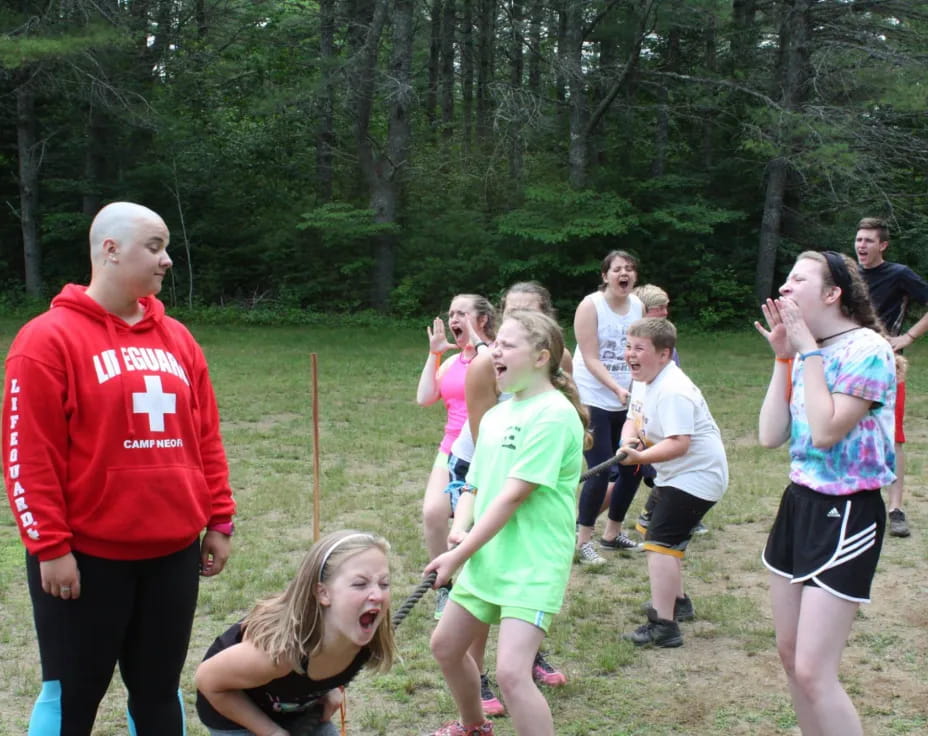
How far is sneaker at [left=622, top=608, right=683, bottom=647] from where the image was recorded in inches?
179

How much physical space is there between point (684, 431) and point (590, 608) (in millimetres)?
1170

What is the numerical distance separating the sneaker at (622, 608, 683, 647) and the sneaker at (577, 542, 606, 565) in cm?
114

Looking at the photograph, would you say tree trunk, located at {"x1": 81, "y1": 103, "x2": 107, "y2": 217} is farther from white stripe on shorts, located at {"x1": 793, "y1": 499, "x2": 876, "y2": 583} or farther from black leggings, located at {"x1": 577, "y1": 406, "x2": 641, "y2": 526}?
white stripe on shorts, located at {"x1": 793, "y1": 499, "x2": 876, "y2": 583}

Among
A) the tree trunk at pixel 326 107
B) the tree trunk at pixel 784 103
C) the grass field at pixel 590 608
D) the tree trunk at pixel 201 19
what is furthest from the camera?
the tree trunk at pixel 201 19

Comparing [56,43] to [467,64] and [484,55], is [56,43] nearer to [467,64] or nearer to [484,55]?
[484,55]

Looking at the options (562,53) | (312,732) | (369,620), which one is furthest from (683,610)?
(562,53)

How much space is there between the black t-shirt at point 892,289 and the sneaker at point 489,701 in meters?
3.68

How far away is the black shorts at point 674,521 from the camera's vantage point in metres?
4.52

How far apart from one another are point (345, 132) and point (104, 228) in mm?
22787

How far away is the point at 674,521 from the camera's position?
4.51m

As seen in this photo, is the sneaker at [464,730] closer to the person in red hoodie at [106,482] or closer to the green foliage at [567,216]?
the person in red hoodie at [106,482]

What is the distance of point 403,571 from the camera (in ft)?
18.1

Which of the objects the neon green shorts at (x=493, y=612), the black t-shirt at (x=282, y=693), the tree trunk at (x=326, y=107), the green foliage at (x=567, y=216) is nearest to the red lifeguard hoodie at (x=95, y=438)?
the black t-shirt at (x=282, y=693)

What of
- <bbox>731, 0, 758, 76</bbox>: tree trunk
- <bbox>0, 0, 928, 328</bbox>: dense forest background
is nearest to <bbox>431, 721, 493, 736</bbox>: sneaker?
<bbox>0, 0, 928, 328</bbox>: dense forest background
